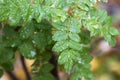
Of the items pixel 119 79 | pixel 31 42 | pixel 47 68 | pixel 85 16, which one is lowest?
pixel 119 79

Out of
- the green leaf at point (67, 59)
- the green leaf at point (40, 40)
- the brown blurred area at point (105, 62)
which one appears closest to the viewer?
the green leaf at point (67, 59)

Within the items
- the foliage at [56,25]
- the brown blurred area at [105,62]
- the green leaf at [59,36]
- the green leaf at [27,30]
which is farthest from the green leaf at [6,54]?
the brown blurred area at [105,62]

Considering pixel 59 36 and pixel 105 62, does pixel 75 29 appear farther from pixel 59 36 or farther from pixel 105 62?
pixel 105 62

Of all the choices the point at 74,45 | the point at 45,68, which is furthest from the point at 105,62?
the point at 74,45

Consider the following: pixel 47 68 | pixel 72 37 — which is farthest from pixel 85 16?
pixel 47 68

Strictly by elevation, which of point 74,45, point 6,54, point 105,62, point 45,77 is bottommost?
point 105,62

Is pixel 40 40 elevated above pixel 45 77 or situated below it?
above

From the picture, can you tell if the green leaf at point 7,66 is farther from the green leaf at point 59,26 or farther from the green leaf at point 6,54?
the green leaf at point 59,26

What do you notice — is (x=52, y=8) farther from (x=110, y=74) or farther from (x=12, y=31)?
(x=110, y=74)

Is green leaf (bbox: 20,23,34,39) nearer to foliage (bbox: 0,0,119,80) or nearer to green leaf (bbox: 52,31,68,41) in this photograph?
foliage (bbox: 0,0,119,80)
